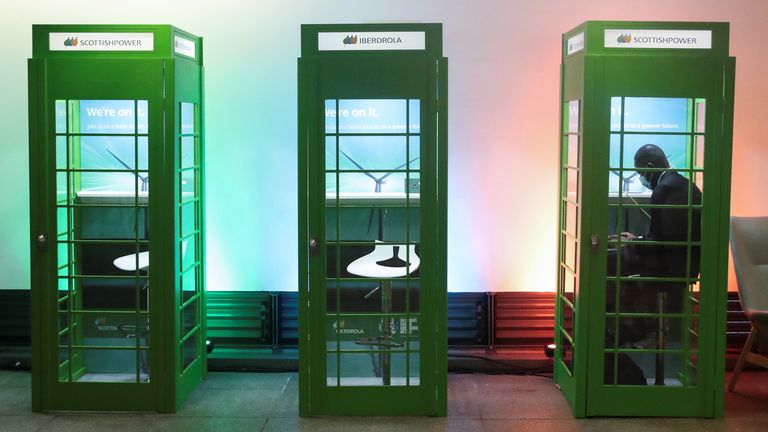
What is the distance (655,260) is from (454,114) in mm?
1634

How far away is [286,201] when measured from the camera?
6.19 m

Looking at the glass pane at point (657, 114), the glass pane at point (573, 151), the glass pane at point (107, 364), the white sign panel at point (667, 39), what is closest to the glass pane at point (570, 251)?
the glass pane at point (573, 151)

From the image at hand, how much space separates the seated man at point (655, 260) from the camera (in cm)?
501

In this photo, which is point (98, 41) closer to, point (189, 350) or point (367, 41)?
point (367, 41)

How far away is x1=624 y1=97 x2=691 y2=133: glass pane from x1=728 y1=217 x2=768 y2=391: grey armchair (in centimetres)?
98

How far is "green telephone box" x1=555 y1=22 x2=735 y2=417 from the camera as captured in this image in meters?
4.94

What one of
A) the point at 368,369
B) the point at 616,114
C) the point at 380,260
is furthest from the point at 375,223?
the point at 616,114

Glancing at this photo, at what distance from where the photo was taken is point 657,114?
4.96 metres

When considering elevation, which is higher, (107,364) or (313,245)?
(313,245)

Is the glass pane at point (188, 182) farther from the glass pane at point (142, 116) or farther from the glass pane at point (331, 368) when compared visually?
the glass pane at point (331, 368)

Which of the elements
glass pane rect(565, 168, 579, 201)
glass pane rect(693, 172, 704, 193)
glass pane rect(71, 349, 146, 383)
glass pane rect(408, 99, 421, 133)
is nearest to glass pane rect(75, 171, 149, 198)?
glass pane rect(71, 349, 146, 383)

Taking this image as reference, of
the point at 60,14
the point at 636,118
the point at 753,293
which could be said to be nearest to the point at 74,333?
the point at 60,14

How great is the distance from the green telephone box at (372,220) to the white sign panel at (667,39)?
3.10ft

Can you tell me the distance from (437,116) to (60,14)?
2.62 meters
